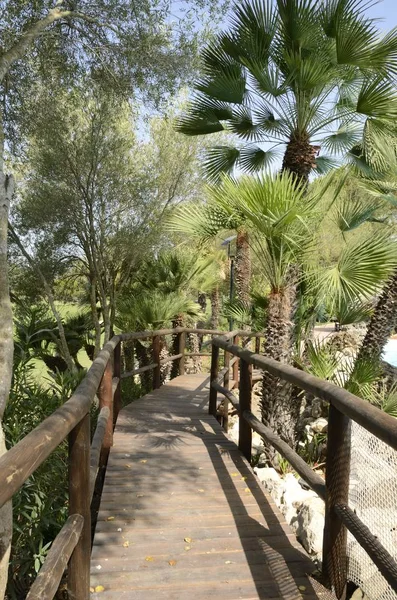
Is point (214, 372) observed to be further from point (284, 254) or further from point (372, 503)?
point (372, 503)

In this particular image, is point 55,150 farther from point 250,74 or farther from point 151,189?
point 250,74

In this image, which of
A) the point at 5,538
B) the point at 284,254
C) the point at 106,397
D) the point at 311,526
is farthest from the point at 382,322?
the point at 5,538

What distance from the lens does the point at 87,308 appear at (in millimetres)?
16516

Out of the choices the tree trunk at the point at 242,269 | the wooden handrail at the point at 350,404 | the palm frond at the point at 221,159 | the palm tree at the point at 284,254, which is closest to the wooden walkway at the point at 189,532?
the wooden handrail at the point at 350,404

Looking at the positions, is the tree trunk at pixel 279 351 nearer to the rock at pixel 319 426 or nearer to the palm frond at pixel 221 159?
the rock at pixel 319 426

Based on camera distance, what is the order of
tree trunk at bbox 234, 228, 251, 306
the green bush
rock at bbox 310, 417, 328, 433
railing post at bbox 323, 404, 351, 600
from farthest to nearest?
tree trunk at bbox 234, 228, 251, 306
rock at bbox 310, 417, 328, 433
the green bush
railing post at bbox 323, 404, 351, 600

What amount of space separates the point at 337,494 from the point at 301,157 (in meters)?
4.94

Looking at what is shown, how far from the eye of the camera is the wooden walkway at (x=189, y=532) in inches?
89.7

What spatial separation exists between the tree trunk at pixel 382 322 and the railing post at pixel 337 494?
18.9ft

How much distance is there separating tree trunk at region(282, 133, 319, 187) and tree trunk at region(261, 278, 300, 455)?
1.47 meters

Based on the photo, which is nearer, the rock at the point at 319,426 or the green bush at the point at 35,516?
the green bush at the point at 35,516

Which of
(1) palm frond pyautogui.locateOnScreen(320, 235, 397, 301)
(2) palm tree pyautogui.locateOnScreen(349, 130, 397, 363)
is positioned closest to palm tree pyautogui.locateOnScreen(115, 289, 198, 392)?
(2) palm tree pyautogui.locateOnScreen(349, 130, 397, 363)

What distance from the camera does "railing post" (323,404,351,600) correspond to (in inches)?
85.7

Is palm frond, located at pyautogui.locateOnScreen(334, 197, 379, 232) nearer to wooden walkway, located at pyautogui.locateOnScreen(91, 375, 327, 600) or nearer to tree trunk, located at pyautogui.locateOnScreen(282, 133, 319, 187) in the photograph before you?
tree trunk, located at pyautogui.locateOnScreen(282, 133, 319, 187)
